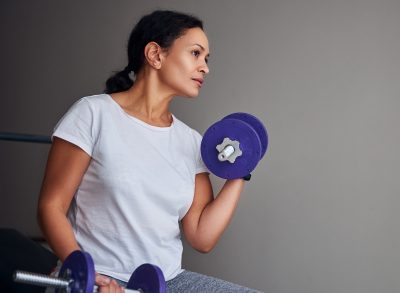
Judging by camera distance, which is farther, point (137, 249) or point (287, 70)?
point (287, 70)

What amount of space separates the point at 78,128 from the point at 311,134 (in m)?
1.01

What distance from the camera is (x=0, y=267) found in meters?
1.75

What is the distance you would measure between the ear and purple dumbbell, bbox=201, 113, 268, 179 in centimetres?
23

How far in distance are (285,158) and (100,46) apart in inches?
50.4

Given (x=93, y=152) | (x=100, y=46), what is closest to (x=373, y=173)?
(x=93, y=152)

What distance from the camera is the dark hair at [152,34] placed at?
55.5 inches

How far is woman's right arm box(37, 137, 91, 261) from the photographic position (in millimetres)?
1149

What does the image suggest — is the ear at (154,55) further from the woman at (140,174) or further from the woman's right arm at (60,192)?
the woman's right arm at (60,192)

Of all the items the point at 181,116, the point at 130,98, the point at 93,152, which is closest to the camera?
the point at 93,152

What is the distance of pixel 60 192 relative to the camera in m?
1.19

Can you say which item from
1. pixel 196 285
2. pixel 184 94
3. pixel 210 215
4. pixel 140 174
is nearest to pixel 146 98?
pixel 184 94

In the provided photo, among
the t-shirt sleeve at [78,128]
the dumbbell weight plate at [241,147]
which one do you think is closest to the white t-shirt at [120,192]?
the t-shirt sleeve at [78,128]

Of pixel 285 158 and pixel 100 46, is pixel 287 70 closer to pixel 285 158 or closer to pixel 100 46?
pixel 285 158

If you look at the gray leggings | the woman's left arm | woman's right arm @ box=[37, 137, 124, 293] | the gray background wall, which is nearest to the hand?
woman's right arm @ box=[37, 137, 124, 293]
